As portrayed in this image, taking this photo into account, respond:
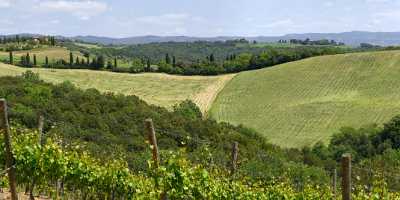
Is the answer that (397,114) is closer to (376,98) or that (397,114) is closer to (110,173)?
(376,98)

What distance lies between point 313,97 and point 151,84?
31.1 m

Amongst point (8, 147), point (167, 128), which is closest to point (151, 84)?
→ point (167, 128)

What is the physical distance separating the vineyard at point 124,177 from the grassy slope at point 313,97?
54.8 meters

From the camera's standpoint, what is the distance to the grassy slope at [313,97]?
2835 inches

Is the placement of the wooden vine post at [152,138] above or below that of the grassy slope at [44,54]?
above

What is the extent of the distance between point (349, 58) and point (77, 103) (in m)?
51.1

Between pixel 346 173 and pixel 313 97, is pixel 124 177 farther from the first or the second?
pixel 313 97

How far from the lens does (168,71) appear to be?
4564 inches

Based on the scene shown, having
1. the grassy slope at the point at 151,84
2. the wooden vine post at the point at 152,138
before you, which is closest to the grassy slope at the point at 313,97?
the grassy slope at the point at 151,84

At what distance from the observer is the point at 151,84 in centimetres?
10031

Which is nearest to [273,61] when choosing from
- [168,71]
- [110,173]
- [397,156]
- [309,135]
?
[168,71]

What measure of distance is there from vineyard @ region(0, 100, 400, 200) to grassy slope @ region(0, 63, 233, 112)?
70.7 m

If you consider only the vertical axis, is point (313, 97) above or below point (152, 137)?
below

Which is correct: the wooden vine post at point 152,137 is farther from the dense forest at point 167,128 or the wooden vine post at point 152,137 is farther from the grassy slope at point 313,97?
the grassy slope at point 313,97
